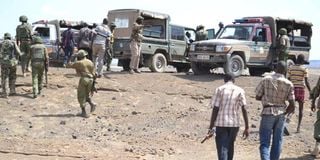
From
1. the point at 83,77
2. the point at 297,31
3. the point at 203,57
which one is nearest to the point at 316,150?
the point at 83,77

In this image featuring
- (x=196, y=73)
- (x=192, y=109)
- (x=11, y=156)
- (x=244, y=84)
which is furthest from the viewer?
(x=196, y=73)

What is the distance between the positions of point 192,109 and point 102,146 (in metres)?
3.93

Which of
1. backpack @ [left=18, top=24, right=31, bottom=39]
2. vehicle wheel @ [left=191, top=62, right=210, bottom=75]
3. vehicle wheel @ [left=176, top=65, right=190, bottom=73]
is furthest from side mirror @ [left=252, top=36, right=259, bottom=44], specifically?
backpack @ [left=18, top=24, right=31, bottom=39]

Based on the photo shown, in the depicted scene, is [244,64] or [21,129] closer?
[21,129]

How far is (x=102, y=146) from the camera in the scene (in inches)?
387

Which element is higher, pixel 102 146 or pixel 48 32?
pixel 48 32

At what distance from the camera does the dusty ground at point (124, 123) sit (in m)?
9.59

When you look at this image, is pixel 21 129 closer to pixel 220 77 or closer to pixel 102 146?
pixel 102 146

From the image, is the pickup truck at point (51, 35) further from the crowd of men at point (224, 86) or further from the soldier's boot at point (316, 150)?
the soldier's boot at point (316, 150)

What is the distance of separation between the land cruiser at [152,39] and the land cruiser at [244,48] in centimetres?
142

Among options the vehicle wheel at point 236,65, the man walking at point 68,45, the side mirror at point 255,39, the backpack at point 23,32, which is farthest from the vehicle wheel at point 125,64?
the backpack at point 23,32

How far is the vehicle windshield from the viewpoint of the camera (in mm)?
17406

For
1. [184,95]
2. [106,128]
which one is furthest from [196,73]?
[106,128]

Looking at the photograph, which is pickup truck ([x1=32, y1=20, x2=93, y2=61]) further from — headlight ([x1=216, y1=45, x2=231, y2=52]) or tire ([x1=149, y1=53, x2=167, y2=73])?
headlight ([x1=216, y1=45, x2=231, y2=52])
